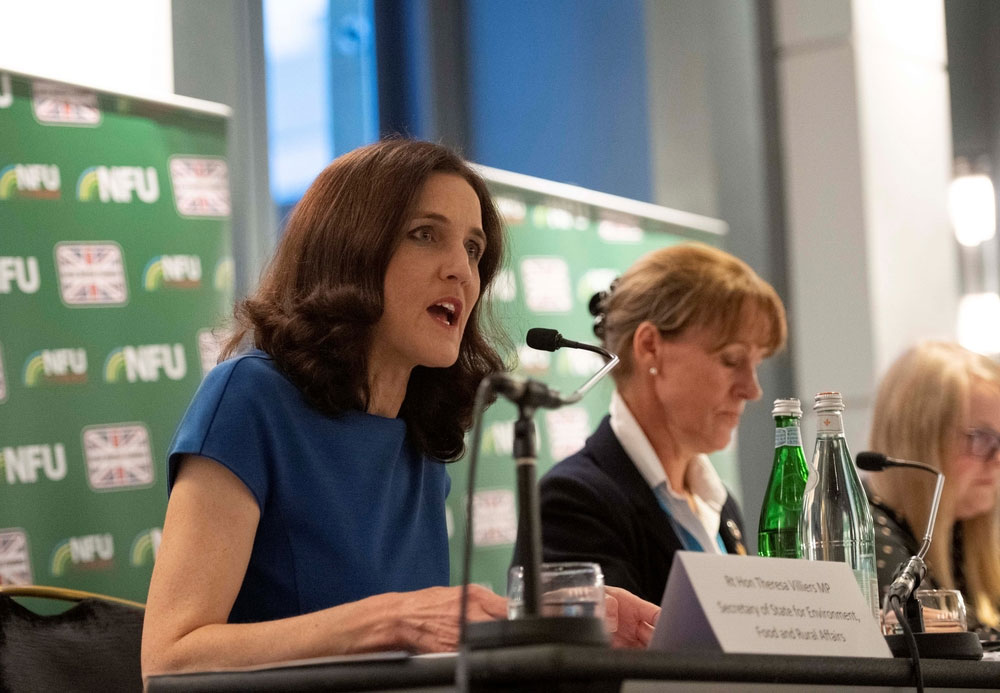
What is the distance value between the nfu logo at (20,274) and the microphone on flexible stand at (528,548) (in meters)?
1.79

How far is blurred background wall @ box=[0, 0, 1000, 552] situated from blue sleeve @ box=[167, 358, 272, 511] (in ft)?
6.76

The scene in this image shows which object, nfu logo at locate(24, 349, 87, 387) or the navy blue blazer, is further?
nfu logo at locate(24, 349, 87, 387)

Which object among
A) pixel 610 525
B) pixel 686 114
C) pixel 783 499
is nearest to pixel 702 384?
pixel 610 525

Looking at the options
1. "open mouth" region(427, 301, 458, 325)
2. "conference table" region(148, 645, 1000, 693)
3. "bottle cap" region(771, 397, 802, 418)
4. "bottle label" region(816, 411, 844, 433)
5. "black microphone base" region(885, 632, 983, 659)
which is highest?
"open mouth" region(427, 301, 458, 325)

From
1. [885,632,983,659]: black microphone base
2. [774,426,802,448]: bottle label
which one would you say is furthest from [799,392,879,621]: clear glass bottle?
[885,632,983,659]: black microphone base

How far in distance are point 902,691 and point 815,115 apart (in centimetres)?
350

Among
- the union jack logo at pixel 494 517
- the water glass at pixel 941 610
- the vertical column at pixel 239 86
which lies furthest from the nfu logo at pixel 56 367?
the water glass at pixel 941 610

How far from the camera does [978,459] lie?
8.59 feet

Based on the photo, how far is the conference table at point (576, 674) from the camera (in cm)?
85

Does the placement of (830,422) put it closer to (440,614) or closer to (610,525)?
(440,614)

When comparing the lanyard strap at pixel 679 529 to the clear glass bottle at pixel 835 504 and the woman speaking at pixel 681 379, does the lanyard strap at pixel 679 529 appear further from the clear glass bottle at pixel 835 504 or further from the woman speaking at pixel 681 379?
the clear glass bottle at pixel 835 504

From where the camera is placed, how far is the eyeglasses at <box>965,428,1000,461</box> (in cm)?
262

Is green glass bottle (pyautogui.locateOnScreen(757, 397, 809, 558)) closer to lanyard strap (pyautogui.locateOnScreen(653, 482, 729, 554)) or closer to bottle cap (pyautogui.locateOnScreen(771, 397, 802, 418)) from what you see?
bottle cap (pyautogui.locateOnScreen(771, 397, 802, 418))

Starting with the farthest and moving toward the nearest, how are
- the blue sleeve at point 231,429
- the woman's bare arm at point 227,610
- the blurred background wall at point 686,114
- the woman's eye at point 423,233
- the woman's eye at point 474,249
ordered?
the blurred background wall at point 686,114, the woman's eye at point 474,249, the woman's eye at point 423,233, the blue sleeve at point 231,429, the woman's bare arm at point 227,610
